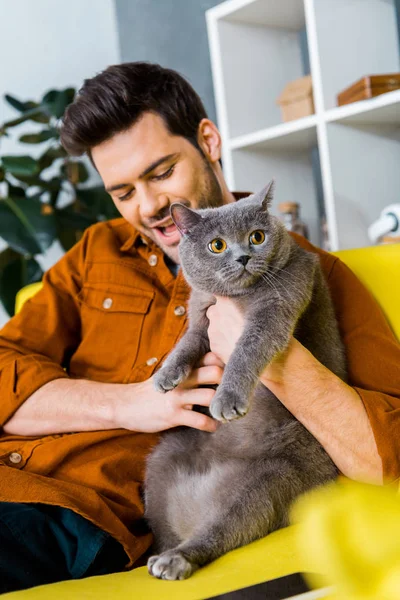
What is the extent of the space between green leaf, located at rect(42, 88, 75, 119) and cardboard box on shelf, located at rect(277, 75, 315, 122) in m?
1.12

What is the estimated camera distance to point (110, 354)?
4.75 ft

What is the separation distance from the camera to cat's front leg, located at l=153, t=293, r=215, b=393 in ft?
3.65

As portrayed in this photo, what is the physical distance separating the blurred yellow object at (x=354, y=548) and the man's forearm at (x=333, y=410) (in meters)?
0.88

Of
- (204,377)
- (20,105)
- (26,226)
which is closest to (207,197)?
(204,377)

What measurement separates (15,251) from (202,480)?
208 cm

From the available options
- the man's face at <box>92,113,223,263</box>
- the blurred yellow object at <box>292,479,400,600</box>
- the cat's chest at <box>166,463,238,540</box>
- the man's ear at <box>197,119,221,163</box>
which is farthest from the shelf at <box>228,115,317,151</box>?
the blurred yellow object at <box>292,479,400,600</box>

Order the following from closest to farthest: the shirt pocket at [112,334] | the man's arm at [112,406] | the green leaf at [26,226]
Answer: the man's arm at [112,406]
the shirt pocket at [112,334]
the green leaf at [26,226]

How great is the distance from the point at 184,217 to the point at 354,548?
38.6 inches

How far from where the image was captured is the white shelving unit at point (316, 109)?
77.9 inches

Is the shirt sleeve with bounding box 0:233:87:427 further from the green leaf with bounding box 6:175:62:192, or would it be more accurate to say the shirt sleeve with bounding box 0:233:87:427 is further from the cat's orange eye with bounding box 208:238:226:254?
the green leaf with bounding box 6:175:62:192

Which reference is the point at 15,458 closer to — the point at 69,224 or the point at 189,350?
the point at 189,350

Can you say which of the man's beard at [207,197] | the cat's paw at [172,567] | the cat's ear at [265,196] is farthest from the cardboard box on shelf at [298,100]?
the cat's paw at [172,567]

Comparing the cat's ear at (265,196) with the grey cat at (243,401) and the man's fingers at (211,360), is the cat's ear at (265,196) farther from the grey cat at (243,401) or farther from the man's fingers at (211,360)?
the man's fingers at (211,360)

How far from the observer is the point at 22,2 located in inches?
137
